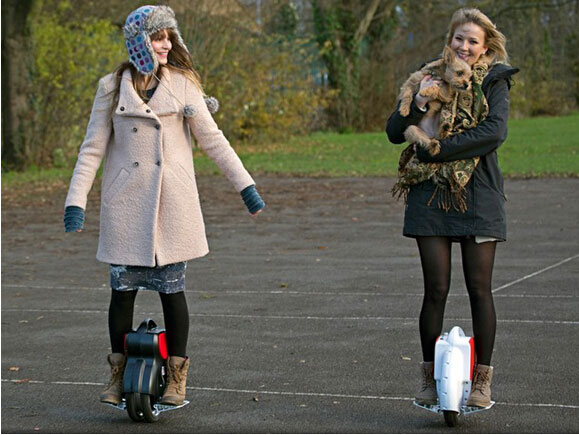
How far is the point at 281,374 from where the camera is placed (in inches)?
264

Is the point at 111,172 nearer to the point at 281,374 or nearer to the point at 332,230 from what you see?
the point at 281,374

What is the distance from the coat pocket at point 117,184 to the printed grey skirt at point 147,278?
0.32m

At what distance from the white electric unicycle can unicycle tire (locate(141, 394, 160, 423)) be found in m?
1.23

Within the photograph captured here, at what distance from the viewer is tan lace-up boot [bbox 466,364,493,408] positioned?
5359mm

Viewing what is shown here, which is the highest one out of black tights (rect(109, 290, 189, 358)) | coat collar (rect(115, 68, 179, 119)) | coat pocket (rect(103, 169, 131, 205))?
coat collar (rect(115, 68, 179, 119))

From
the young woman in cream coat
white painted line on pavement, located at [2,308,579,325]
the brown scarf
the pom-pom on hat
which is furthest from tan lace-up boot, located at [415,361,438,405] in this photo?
white painted line on pavement, located at [2,308,579,325]

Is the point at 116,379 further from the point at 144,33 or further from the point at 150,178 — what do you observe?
the point at 144,33

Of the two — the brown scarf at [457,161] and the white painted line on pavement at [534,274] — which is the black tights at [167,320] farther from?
the white painted line on pavement at [534,274]

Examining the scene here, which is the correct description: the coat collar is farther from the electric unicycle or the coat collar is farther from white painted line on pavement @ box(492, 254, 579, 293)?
white painted line on pavement @ box(492, 254, 579, 293)

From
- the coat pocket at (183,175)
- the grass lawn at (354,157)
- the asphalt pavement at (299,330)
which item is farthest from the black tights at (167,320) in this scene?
the grass lawn at (354,157)

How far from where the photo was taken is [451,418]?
537 centimetres

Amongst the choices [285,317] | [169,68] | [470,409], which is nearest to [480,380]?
[470,409]

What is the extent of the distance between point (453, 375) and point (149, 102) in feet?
6.09

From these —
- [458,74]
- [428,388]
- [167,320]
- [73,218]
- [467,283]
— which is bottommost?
[428,388]
